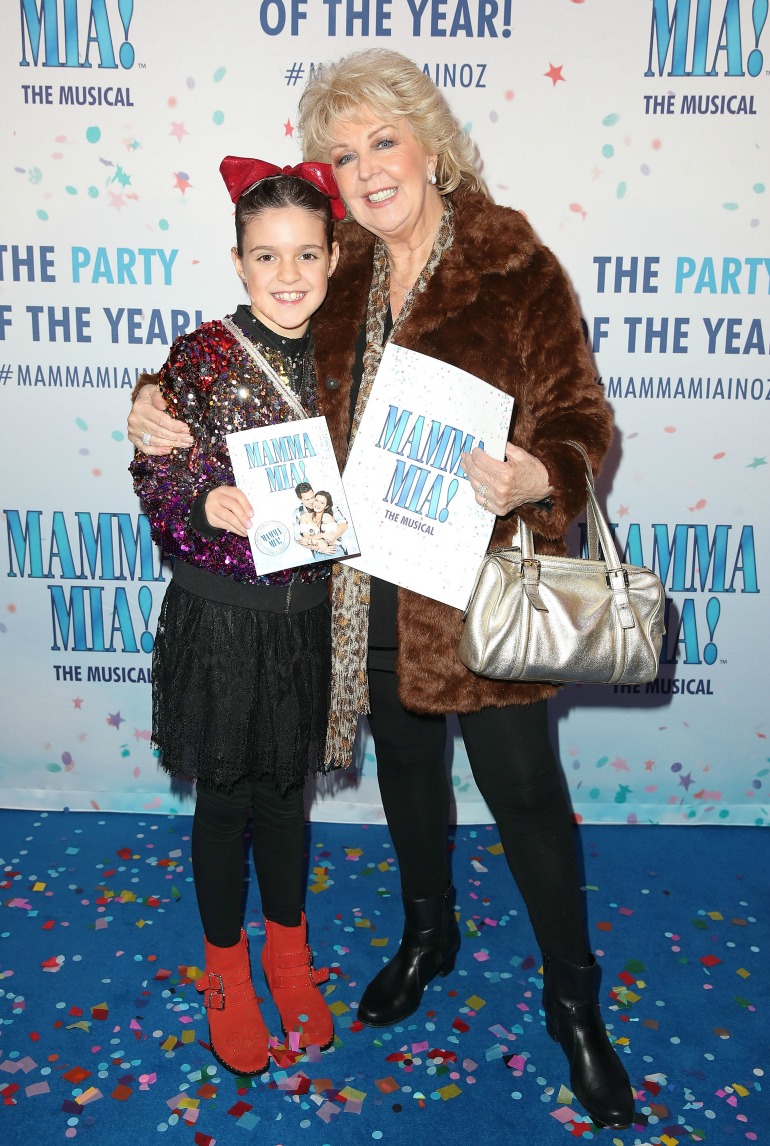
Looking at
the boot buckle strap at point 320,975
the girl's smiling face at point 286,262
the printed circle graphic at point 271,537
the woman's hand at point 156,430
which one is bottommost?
the boot buckle strap at point 320,975

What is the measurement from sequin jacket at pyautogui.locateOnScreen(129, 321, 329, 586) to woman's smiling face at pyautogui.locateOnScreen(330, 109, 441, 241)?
35cm

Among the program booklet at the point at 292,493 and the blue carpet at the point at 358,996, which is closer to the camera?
the program booklet at the point at 292,493

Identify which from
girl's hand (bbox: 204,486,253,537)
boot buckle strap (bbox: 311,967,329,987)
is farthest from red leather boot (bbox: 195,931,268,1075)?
girl's hand (bbox: 204,486,253,537)

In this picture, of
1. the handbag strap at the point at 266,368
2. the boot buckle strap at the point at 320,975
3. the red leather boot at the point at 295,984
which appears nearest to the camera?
the handbag strap at the point at 266,368

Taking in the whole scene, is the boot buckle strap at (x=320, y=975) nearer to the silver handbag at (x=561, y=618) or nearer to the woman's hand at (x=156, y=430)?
the silver handbag at (x=561, y=618)

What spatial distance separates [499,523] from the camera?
1.91 m

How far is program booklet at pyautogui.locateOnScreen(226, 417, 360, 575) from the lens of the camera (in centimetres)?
171

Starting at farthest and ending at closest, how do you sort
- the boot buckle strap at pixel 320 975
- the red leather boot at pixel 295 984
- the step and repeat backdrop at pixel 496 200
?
1. the step and repeat backdrop at pixel 496 200
2. the boot buckle strap at pixel 320 975
3. the red leather boot at pixel 295 984

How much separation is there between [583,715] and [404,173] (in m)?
1.86

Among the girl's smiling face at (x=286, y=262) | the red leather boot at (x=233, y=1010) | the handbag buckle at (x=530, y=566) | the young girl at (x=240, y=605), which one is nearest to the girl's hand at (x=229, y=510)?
the young girl at (x=240, y=605)

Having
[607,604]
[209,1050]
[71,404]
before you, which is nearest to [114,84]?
[71,404]

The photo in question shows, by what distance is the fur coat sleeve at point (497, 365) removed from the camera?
1.84 metres

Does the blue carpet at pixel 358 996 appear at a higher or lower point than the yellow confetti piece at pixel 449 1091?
higher

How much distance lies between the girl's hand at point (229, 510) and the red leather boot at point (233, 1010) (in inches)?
40.9
